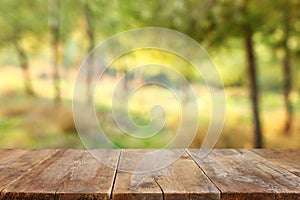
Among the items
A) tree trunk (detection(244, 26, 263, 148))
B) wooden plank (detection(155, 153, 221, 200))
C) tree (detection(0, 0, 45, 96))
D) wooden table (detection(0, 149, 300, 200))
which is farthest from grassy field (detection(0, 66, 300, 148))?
wooden plank (detection(155, 153, 221, 200))

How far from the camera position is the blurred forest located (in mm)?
5457

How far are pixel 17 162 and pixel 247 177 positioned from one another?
568 millimetres

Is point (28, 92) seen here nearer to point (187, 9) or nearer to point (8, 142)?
point (8, 142)

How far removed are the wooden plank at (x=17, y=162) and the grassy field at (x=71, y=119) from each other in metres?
4.52

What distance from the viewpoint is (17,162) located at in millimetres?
990

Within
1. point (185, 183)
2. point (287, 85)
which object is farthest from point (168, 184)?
point (287, 85)

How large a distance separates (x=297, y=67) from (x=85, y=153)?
557 cm

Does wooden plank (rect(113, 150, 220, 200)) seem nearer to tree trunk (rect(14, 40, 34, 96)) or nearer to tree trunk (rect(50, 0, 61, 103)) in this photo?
tree trunk (rect(50, 0, 61, 103))

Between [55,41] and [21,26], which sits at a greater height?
[21,26]

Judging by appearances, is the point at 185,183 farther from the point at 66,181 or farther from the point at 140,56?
the point at 140,56

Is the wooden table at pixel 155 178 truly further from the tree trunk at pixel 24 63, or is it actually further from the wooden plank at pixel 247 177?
the tree trunk at pixel 24 63

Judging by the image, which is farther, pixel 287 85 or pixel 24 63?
pixel 24 63

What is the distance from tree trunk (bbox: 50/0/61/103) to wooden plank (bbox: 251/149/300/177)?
17.9ft

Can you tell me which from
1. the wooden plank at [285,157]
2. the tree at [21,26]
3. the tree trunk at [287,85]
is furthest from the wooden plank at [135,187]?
the tree at [21,26]
